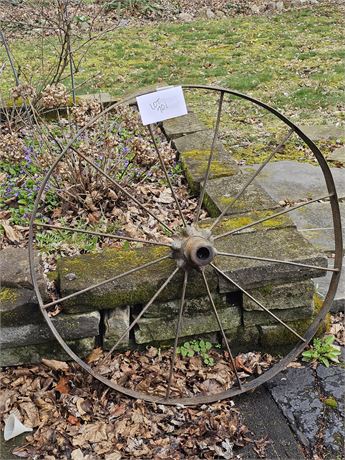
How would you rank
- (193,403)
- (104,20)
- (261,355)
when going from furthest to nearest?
(104,20) < (261,355) < (193,403)

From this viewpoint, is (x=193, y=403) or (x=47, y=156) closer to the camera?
(x=193, y=403)

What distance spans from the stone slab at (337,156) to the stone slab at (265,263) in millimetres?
2044

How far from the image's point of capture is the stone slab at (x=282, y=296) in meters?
2.64

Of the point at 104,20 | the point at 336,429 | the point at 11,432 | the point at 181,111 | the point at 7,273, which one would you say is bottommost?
the point at 336,429

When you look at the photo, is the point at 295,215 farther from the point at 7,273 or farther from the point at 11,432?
the point at 11,432

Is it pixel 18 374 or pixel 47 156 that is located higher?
pixel 47 156

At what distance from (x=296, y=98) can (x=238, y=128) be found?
4.40ft

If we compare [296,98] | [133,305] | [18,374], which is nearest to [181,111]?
[133,305]

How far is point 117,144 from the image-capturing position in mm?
4180

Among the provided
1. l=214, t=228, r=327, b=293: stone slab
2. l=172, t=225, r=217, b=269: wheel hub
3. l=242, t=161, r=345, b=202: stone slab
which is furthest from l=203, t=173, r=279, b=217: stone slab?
l=172, t=225, r=217, b=269: wheel hub

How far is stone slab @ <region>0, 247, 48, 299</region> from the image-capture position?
2.52m

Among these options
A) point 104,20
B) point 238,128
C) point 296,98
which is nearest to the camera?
point 238,128

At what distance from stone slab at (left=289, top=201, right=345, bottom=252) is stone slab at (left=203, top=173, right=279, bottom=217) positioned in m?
0.51

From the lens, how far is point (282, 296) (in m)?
2.67
